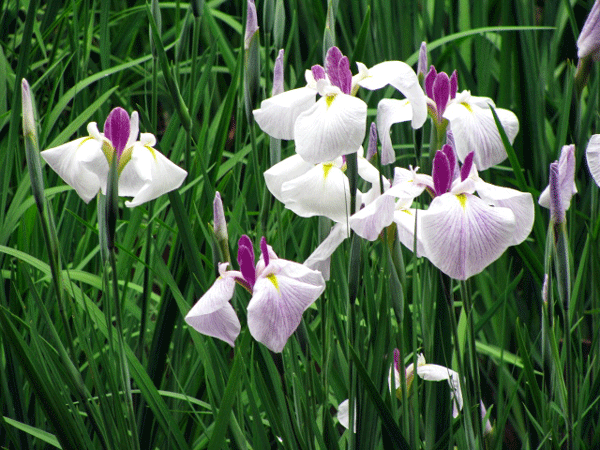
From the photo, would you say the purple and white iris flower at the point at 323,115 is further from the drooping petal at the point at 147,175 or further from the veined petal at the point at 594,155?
the veined petal at the point at 594,155

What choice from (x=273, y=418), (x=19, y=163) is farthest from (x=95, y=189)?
(x=19, y=163)

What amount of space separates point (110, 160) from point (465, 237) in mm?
318

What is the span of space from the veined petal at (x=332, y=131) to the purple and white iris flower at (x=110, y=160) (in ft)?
0.44

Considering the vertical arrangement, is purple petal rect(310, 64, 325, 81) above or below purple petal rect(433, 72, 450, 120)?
above

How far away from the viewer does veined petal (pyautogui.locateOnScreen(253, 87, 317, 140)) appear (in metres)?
0.58

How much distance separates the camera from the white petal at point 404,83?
552mm

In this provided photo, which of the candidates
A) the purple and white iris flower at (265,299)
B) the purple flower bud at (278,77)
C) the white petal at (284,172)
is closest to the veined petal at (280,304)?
the purple and white iris flower at (265,299)

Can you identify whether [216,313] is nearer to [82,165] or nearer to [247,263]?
[247,263]

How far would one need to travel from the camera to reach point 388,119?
0.65 meters

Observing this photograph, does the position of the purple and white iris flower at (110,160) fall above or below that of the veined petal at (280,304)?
above

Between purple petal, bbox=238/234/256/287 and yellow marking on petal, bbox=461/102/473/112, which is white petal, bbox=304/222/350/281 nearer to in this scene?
purple petal, bbox=238/234/256/287

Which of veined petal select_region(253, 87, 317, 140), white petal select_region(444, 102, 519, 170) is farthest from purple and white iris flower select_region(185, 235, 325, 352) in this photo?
white petal select_region(444, 102, 519, 170)

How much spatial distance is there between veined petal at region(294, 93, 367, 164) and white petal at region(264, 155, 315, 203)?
0.21 feet

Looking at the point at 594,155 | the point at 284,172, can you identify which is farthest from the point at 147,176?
the point at 594,155
